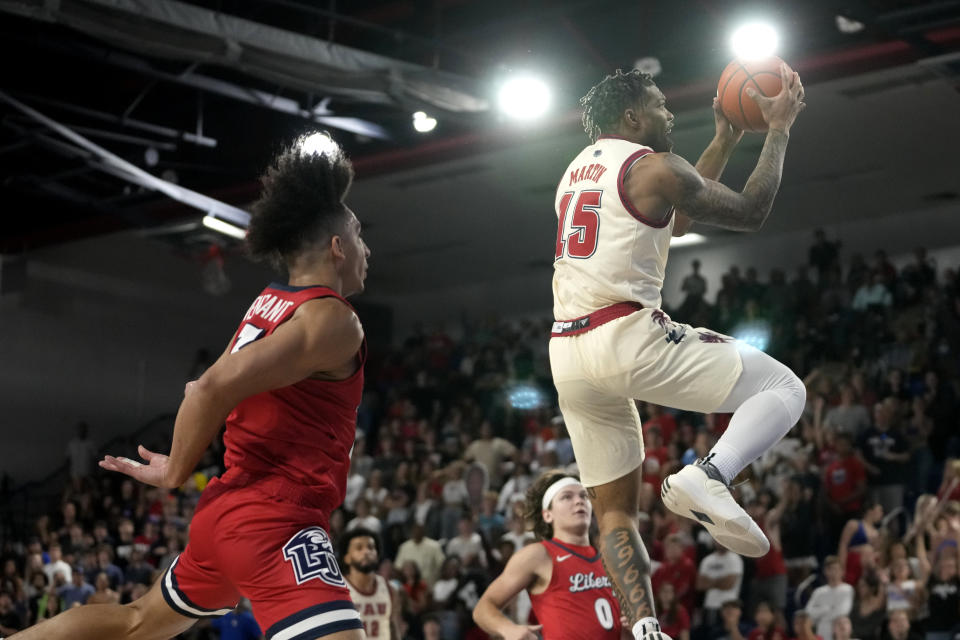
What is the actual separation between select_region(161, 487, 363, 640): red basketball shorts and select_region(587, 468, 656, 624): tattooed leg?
1.29 meters

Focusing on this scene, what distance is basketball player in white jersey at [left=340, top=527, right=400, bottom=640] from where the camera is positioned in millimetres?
8352

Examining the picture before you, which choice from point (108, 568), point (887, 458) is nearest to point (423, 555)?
point (108, 568)

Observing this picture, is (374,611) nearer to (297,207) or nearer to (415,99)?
(297,207)

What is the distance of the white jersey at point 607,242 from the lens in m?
4.62

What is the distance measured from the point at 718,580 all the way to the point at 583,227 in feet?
23.8

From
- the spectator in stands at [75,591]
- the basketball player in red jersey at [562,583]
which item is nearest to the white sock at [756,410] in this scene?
the basketball player in red jersey at [562,583]

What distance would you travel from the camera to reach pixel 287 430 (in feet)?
13.2

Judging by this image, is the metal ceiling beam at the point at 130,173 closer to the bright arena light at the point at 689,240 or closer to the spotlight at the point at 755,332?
the spotlight at the point at 755,332

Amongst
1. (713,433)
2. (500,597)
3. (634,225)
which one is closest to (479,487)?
(713,433)

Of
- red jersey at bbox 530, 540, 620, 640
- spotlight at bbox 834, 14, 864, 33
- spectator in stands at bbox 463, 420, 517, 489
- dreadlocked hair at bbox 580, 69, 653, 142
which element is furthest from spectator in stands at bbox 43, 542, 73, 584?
dreadlocked hair at bbox 580, 69, 653, 142

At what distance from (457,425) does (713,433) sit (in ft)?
18.8

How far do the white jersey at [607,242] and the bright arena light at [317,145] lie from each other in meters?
0.98

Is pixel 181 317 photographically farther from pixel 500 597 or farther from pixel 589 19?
pixel 500 597

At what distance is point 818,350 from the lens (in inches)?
622
